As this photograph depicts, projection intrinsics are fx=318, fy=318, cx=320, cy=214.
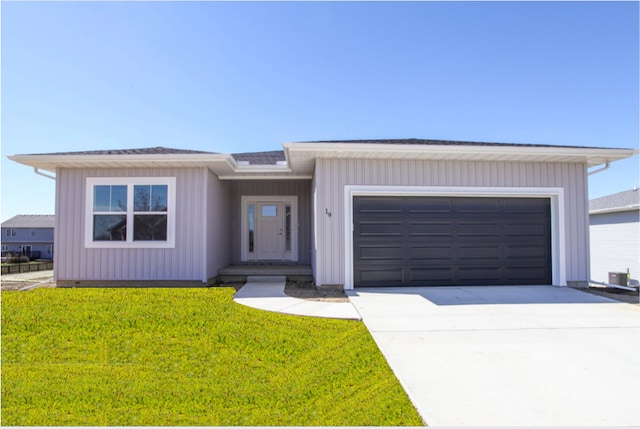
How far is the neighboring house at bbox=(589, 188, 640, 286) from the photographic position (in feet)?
39.7

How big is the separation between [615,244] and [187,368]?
16599 mm

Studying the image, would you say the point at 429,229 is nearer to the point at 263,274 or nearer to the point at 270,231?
the point at 263,274

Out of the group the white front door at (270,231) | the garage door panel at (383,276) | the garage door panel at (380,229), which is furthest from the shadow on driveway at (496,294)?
the white front door at (270,231)

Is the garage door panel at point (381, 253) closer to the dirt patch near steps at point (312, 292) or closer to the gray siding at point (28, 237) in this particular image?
the dirt patch near steps at point (312, 292)

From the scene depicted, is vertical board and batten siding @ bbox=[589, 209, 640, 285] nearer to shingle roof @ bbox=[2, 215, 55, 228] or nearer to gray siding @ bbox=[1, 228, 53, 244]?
gray siding @ bbox=[1, 228, 53, 244]

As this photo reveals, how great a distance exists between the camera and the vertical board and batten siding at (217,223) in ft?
24.5

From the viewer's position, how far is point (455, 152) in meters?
6.58

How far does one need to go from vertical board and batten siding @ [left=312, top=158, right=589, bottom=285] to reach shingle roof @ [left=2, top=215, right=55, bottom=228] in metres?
45.6

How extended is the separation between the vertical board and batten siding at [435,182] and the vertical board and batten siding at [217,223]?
257cm

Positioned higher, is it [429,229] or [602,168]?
[602,168]

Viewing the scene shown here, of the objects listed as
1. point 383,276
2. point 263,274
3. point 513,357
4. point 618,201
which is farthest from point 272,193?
point 618,201

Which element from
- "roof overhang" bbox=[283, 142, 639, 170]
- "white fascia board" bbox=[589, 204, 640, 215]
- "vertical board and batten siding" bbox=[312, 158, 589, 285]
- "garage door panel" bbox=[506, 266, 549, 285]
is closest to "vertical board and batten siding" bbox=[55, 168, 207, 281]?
"roof overhang" bbox=[283, 142, 639, 170]

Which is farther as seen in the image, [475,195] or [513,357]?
[475,195]

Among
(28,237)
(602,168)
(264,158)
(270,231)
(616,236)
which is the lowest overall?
(28,237)
